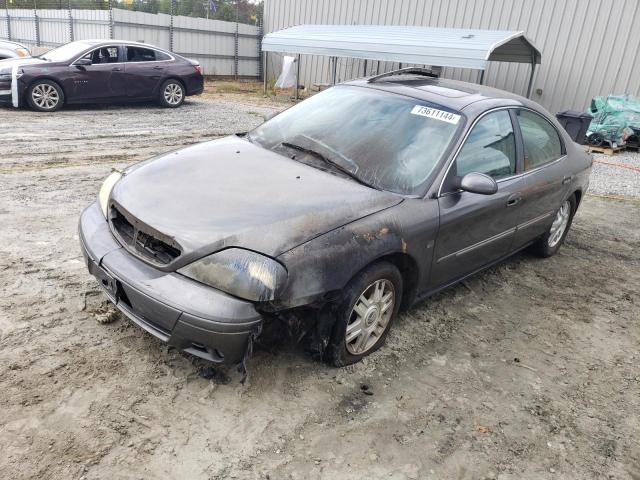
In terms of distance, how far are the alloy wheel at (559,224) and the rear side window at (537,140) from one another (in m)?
0.65

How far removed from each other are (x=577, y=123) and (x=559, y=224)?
732cm

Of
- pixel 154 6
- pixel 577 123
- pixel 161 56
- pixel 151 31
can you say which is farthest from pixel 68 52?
pixel 154 6

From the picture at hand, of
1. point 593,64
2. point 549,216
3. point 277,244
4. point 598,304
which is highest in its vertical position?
point 593,64

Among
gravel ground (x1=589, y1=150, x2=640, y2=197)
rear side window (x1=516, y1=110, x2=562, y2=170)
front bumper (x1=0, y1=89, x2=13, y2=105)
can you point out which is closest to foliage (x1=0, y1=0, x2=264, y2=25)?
front bumper (x1=0, y1=89, x2=13, y2=105)

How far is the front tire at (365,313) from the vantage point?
277 centimetres

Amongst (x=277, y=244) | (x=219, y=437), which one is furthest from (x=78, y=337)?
(x=277, y=244)

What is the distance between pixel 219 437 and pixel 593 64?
14.3 meters

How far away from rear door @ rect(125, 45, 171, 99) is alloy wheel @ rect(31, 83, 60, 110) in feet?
5.15

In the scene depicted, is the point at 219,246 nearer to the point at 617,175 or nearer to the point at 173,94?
the point at 617,175

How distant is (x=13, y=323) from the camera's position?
310 centimetres

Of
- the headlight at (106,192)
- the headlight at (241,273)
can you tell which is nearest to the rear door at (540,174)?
the headlight at (241,273)

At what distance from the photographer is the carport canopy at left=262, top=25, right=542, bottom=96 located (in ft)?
37.7

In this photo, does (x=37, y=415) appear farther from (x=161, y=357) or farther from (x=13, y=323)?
(x=13, y=323)

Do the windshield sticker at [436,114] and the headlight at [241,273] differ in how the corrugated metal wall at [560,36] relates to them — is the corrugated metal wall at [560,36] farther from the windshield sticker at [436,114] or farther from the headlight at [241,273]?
the headlight at [241,273]
